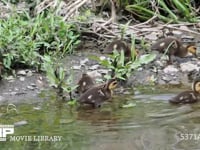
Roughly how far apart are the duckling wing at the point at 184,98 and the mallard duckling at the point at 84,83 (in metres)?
0.78

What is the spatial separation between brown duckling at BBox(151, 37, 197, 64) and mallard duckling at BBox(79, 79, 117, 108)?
1.30m

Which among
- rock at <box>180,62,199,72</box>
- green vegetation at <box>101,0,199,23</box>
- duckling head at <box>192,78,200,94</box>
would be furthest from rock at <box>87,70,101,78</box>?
green vegetation at <box>101,0,199,23</box>

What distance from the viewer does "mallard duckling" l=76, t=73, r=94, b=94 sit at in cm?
746

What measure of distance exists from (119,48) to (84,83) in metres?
0.93

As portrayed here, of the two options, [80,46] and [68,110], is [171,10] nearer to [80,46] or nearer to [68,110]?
[80,46]

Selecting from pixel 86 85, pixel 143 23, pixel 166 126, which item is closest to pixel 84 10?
pixel 143 23

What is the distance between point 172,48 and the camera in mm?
8469

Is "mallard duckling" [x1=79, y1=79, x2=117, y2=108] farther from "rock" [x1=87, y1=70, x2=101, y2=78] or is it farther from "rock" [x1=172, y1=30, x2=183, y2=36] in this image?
"rock" [x1=172, y1=30, x2=183, y2=36]

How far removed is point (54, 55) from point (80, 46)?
0.54 metres

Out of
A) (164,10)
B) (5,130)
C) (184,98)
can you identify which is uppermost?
(164,10)

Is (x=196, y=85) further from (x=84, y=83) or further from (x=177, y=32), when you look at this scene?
(x=177, y=32)

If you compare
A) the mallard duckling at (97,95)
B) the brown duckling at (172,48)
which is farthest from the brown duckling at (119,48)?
the mallard duckling at (97,95)

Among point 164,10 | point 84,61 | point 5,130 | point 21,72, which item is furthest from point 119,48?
point 5,130

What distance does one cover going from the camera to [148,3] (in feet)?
31.0
